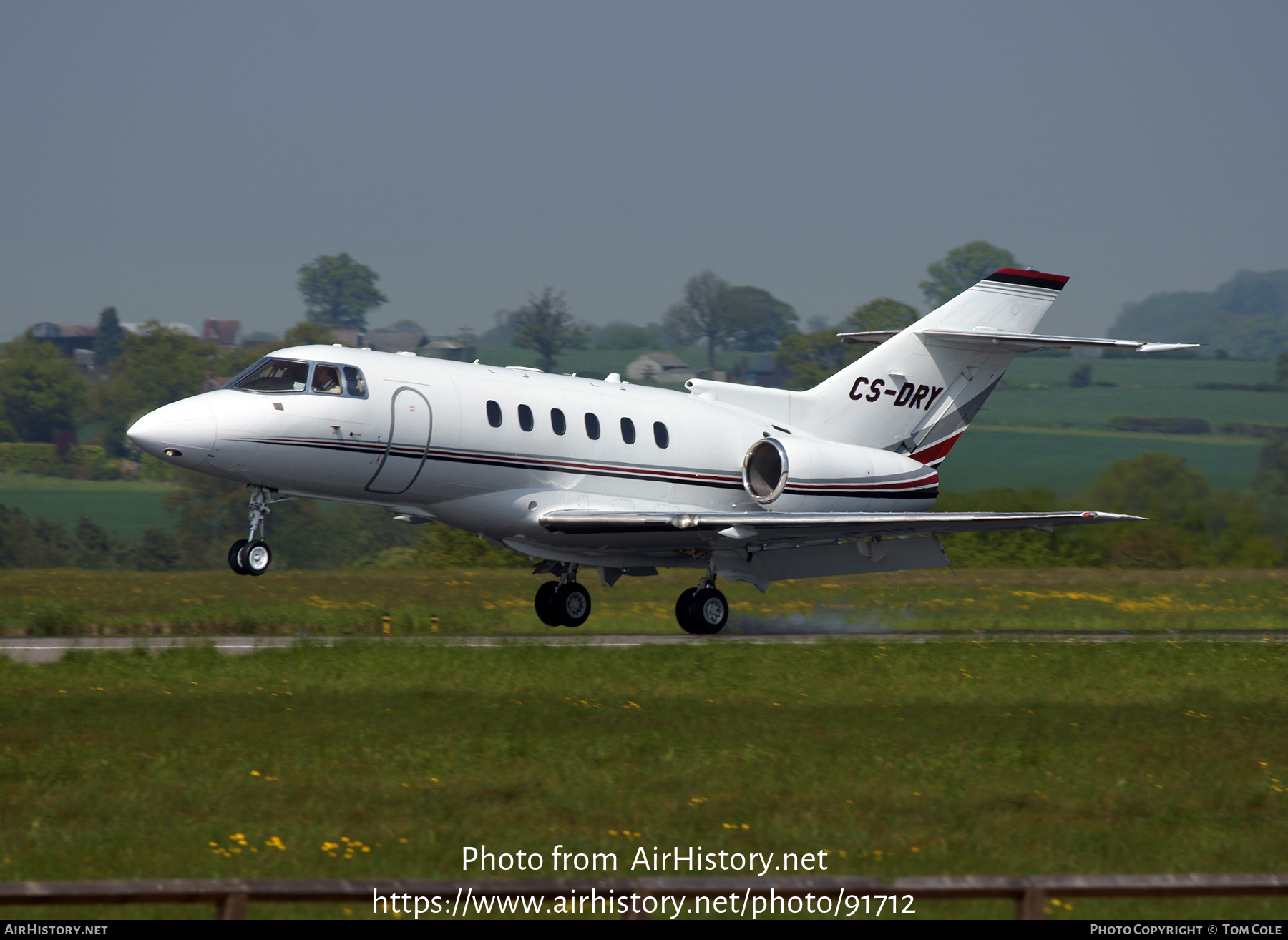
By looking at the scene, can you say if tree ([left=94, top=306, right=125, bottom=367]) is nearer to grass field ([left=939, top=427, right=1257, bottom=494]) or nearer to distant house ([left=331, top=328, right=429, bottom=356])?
distant house ([left=331, top=328, right=429, bottom=356])

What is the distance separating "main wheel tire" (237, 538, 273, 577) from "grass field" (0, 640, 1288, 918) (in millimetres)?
1771

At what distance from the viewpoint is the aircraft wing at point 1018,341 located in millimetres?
23359

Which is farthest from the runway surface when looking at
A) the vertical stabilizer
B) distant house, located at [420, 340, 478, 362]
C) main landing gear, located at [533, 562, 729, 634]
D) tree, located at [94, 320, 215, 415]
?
distant house, located at [420, 340, 478, 362]

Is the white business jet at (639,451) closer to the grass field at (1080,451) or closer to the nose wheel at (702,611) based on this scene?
the nose wheel at (702,611)

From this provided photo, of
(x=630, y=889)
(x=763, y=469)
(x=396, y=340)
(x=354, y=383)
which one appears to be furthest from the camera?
(x=396, y=340)

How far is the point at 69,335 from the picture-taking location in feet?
390

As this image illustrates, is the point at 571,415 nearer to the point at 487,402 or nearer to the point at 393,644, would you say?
the point at 487,402

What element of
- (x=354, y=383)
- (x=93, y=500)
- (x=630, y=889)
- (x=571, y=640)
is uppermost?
(x=93, y=500)

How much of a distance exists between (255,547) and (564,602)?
21.8 feet

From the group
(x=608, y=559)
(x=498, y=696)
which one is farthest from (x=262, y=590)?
A: (x=498, y=696)

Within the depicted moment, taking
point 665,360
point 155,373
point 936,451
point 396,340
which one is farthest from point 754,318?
point 936,451

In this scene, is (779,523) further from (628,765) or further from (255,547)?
(628,765)

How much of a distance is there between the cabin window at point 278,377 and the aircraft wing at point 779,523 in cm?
444

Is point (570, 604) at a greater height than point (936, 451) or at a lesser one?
lesser
